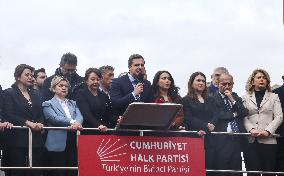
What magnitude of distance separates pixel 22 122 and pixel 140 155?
1.94m

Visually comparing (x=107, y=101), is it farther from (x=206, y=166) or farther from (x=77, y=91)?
(x=206, y=166)

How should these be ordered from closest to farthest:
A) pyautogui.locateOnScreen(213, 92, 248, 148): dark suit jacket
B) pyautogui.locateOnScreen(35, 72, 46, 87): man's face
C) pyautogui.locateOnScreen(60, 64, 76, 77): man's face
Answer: pyautogui.locateOnScreen(213, 92, 248, 148): dark suit jacket → pyautogui.locateOnScreen(60, 64, 76, 77): man's face → pyautogui.locateOnScreen(35, 72, 46, 87): man's face

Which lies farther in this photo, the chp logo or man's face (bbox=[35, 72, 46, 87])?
man's face (bbox=[35, 72, 46, 87])

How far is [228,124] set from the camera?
1175 cm

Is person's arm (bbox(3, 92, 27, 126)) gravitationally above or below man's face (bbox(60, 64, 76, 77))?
below

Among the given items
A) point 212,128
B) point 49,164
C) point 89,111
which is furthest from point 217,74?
point 49,164

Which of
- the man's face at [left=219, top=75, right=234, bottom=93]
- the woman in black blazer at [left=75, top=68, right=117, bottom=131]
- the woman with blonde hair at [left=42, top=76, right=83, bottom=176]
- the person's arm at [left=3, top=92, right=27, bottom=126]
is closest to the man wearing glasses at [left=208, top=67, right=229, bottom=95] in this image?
the man's face at [left=219, top=75, right=234, bottom=93]

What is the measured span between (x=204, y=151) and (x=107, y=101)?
5.90 ft

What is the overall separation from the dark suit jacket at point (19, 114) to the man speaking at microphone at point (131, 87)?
4.09ft

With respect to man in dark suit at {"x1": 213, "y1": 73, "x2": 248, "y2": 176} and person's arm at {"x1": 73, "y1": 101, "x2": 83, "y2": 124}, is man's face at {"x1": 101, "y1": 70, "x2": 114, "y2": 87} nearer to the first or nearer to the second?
person's arm at {"x1": 73, "y1": 101, "x2": 83, "y2": 124}

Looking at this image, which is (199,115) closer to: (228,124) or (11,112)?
(228,124)

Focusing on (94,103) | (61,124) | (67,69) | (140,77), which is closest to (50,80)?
(67,69)

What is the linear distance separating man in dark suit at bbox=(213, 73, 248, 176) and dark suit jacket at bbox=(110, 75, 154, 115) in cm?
122

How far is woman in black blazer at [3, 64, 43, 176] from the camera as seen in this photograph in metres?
10.7
